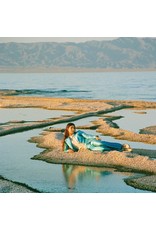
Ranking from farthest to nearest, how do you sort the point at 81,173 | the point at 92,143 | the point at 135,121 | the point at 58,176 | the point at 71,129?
the point at 135,121 < the point at 92,143 < the point at 71,129 < the point at 81,173 < the point at 58,176

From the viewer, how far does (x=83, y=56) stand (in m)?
53.5

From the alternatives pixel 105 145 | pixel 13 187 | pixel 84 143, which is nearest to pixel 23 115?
pixel 84 143

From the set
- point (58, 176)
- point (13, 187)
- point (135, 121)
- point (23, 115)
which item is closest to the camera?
point (13, 187)

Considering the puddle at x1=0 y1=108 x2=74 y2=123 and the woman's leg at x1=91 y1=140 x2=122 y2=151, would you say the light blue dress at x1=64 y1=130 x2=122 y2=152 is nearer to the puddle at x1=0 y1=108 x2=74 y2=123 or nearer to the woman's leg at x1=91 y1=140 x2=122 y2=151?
the woman's leg at x1=91 y1=140 x2=122 y2=151

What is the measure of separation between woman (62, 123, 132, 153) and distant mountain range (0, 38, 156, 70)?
25831mm

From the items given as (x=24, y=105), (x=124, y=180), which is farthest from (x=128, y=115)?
(x=124, y=180)

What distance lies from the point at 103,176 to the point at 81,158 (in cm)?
179

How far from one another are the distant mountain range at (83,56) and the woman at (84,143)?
25831mm

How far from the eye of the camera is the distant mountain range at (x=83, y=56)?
4500cm

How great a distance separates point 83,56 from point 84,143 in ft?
123

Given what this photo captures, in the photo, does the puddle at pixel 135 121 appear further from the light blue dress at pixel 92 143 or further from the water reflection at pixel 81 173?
the water reflection at pixel 81 173

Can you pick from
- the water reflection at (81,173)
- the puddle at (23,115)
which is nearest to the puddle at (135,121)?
the puddle at (23,115)

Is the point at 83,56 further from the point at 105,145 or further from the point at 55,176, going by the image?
the point at 55,176

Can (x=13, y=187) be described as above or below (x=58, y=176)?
below
